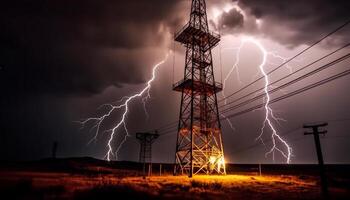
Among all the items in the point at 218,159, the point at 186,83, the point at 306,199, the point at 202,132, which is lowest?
the point at 306,199

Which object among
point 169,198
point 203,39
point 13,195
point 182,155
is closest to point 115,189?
point 169,198

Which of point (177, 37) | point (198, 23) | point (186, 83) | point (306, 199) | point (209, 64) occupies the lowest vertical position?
point (306, 199)

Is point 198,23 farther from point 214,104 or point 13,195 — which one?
point 13,195

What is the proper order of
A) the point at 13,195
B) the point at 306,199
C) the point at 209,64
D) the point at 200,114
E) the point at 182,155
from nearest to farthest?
the point at 13,195 → the point at 306,199 → the point at 182,155 → the point at 200,114 → the point at 209,64

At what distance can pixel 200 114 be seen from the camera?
78.8ft

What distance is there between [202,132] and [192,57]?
8489 millimetres

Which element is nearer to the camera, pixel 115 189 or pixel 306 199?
pixel 115 189

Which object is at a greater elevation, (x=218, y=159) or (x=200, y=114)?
(x=200, y=114)

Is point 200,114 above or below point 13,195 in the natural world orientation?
above

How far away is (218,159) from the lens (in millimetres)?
22828

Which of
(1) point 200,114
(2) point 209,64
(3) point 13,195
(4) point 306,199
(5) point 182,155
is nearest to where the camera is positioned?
(3) point 13,195

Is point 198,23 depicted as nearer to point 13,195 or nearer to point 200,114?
point 200,114

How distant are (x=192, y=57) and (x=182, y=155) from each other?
10.9 meters

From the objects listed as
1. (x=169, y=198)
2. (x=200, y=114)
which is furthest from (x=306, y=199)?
(x=200, y=114)
